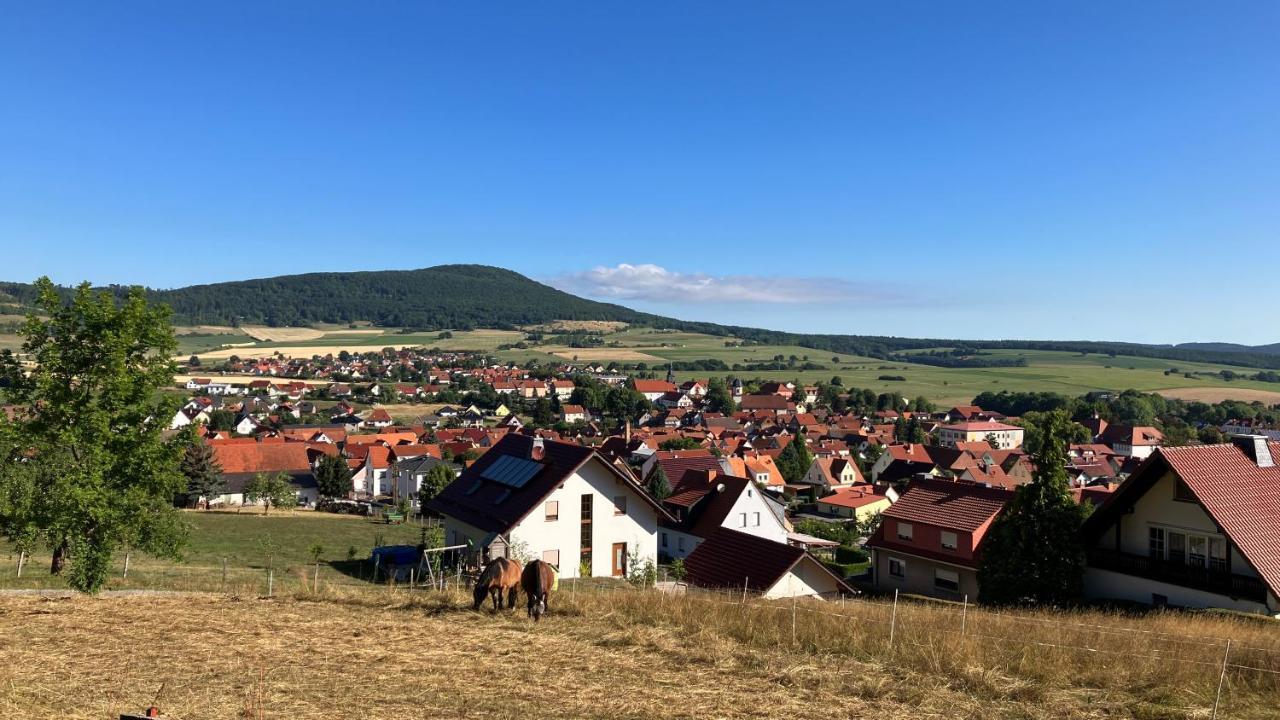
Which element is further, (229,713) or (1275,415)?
(1275,415)

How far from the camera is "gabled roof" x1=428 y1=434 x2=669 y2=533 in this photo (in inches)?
1265

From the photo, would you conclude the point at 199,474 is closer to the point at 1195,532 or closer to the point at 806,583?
the point at 806,583

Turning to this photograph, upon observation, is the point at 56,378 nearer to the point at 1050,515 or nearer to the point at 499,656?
the point at 499,656

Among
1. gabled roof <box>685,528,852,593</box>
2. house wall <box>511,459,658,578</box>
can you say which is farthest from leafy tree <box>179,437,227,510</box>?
gabled roof <box>685,528,852,593</box>

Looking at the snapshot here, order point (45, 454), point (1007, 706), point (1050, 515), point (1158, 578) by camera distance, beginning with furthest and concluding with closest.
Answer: point (1050, 515)
point (1158, 578)
point (45, 454)
point (1007, 706)

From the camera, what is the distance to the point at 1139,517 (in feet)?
79.6

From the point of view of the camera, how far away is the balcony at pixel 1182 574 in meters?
21.0

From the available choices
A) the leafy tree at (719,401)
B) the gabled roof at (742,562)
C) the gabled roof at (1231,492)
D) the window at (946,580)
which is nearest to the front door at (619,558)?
the gabled roof at (742,562)

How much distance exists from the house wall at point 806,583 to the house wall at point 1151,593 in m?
7.91

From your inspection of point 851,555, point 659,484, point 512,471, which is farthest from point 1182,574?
point 659,484

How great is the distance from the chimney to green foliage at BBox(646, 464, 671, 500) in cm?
4152

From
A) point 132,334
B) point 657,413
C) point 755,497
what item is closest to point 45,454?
point 132,334

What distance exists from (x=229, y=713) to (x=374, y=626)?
15.4ft

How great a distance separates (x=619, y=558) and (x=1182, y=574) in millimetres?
19957
